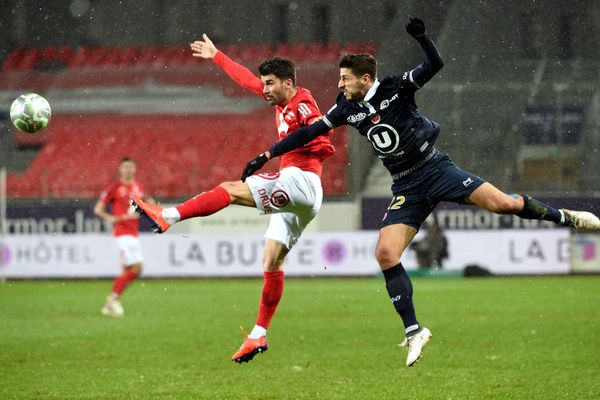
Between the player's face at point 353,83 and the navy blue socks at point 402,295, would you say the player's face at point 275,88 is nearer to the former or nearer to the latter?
the player's face at point 353,83

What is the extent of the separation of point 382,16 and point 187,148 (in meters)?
6.22

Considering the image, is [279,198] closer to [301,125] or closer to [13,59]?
[301,125]

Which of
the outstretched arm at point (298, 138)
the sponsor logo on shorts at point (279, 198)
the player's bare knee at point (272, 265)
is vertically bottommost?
the player's bare knee at point (272, 265)

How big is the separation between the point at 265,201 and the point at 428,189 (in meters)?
1.25

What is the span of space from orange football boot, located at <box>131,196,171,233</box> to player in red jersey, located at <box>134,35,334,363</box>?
87mm

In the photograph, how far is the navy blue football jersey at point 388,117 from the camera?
7.14 metres

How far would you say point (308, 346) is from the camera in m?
10.6

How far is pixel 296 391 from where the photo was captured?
7688mm

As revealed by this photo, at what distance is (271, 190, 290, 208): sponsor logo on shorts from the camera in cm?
737

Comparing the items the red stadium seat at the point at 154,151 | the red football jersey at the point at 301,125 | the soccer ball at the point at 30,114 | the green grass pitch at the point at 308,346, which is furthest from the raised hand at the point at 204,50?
the red stadium seat at the point at 154,151

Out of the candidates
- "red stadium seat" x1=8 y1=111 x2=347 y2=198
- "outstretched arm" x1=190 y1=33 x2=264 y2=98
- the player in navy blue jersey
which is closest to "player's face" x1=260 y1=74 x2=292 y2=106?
"outstretched arm" x1=190 y1=33 x2=264 y2=98

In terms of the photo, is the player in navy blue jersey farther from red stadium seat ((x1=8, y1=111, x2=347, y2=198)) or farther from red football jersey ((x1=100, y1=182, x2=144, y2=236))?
red stadium seat ((x1=8, y1=111, x2=347, y2=198))

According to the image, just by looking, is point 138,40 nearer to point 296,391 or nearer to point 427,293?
point 427,293

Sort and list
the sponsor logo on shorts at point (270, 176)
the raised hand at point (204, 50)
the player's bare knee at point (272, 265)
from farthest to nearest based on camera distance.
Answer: the raised hand at point (204, 50), the player's bare knee at point (272, 265), the sponsor logo on shorts at point (270, 176)
